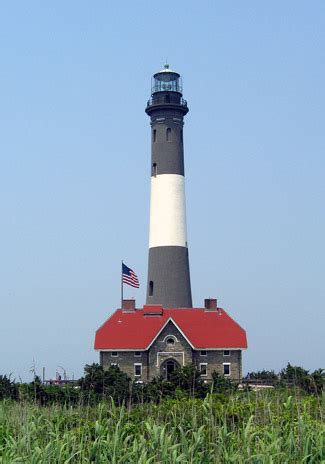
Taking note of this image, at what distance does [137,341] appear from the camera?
4491cm

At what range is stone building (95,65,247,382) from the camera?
44281mm

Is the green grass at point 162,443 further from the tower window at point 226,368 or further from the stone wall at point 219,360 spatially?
the tower window at point 226,368

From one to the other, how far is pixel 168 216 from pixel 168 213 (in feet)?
0.57

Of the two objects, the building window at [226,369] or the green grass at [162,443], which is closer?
the green grass at [162,443]

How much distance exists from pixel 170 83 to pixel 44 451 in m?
40.5

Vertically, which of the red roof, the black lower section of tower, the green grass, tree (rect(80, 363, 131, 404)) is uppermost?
the black lower section of tower

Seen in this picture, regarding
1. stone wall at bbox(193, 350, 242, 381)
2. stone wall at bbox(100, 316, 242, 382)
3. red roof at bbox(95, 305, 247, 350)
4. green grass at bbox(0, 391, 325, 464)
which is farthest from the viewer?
red roof at bbox(95, 305, 247, 350)

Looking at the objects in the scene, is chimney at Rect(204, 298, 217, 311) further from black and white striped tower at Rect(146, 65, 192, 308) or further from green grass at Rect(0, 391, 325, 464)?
green grass at Rect(0, 391, 325, 464)

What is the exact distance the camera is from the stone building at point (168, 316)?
4428cm

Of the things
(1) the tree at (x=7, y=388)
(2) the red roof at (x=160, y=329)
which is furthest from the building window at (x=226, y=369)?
(1) the tree at (x=7, y=388)

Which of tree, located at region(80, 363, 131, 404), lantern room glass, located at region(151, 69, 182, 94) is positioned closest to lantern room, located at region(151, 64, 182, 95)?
lantern room glass, located at region(151, 69, 182, 94)

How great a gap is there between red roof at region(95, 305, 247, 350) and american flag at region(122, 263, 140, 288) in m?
1.63

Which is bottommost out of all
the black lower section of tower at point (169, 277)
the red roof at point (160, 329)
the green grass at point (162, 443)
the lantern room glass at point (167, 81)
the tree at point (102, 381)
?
the green grass at point (162, 443)

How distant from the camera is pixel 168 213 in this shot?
44719 millimetres
